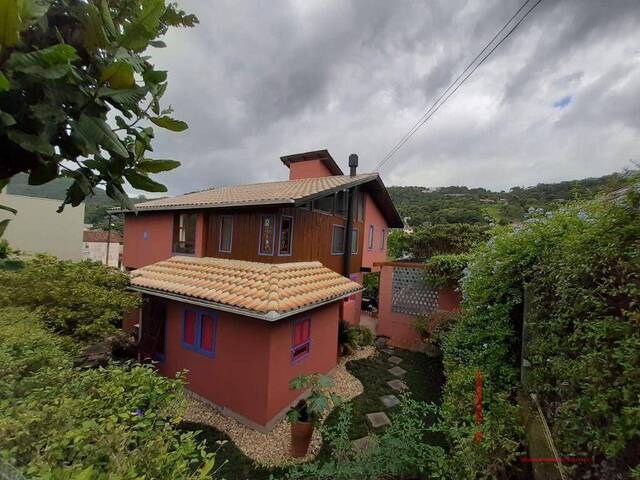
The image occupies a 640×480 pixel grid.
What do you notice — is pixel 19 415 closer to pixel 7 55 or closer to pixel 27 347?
pixel 7 55

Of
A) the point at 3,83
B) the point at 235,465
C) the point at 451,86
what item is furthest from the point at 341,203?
the point at 3,83

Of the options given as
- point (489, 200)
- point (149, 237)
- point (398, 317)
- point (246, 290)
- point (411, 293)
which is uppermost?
point (489, 200)

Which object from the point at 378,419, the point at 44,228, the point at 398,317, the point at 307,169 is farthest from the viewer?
the point at 44,228

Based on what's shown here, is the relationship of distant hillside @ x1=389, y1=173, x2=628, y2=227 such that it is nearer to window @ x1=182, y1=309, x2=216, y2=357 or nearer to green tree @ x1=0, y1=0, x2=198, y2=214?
green tree @ x1=0, y1=0, x2=198, y2=214

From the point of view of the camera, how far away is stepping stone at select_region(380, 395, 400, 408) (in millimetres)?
6497

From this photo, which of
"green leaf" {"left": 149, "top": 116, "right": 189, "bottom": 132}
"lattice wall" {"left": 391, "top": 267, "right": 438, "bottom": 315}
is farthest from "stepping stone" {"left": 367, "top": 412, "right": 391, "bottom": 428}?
"green leaf" {"left": 149, "top": 116, "right": 189, "bottom": 132}

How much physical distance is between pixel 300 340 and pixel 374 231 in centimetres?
919

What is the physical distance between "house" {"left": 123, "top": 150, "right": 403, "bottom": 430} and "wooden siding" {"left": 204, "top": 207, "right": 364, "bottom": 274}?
1.3 inches

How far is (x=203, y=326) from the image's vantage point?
647 centimetres

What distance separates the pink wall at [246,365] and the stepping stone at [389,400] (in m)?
2.02

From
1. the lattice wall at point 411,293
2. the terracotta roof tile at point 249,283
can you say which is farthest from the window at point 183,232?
the lattice wall at point 411,293

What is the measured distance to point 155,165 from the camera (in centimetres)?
171

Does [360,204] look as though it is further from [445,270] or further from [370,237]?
[445,270]

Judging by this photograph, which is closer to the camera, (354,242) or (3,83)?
(3,83)
